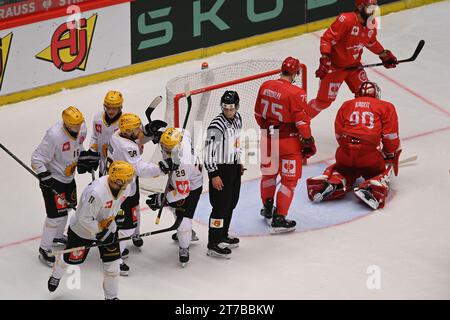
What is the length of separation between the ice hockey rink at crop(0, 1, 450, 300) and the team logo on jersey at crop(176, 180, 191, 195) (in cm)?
60

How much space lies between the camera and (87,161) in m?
10.6

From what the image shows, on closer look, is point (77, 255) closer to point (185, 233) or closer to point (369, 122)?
point (185, 233)

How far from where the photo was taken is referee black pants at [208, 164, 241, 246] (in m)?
10.6

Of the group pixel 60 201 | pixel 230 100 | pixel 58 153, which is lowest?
pixel 60 201

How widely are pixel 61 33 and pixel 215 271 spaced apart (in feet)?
11.2

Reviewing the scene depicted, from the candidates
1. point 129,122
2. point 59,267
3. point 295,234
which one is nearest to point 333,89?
point 295,234

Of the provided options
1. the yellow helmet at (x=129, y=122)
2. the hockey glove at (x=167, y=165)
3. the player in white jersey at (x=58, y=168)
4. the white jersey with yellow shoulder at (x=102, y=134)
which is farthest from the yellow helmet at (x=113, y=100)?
the hockey glove at (x=167, y=165)

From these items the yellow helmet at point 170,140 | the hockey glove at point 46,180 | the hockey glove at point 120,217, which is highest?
the yellow helmet at point 170,140

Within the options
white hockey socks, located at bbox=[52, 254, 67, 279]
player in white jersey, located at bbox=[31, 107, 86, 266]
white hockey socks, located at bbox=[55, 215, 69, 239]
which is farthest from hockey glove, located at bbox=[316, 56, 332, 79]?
white hockey socks, located at bbox=[52, 254, 67, 279]

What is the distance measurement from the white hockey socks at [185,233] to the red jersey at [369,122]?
1692mm

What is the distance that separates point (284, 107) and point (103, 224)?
6.14 ft

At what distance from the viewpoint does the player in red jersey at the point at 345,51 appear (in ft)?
39.6

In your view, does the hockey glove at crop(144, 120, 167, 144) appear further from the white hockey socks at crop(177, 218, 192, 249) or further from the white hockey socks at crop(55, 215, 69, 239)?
the white hockey socks at crop(55, 215, 69, 239)

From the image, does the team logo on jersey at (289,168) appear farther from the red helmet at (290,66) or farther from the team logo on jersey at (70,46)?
the team logo on jersey at (70,46)
